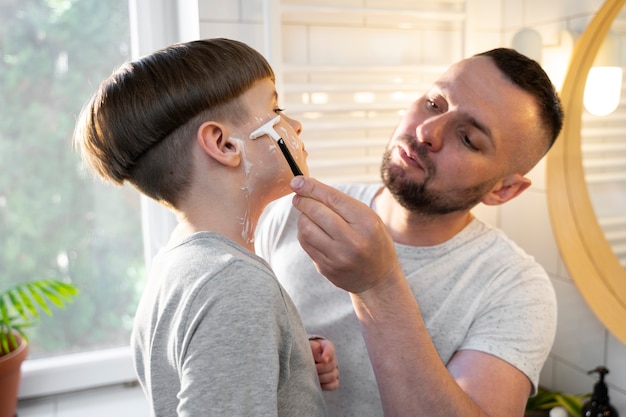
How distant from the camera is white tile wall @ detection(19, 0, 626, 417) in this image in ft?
4.37

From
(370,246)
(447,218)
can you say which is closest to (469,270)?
(447,218)

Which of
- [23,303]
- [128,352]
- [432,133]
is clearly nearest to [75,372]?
[128,352]

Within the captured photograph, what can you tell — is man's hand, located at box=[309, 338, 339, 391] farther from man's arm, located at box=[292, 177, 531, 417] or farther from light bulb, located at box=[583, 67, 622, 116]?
light bulb, located at box=[583, 67, 622, 116]

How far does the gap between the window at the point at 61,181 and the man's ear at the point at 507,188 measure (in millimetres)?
966

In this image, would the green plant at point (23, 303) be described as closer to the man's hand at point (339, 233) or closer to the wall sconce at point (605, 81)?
the man's hand at point (339, 233)

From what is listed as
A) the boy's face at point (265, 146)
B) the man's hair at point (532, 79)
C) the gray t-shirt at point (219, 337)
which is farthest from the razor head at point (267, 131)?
the man's hair at point (532, 79)

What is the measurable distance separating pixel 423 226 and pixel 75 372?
105cm

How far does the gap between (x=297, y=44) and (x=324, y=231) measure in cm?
87

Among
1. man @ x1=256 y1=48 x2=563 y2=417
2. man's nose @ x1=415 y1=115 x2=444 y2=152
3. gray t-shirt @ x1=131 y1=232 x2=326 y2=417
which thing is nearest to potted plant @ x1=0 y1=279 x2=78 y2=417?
man @ x1=256 y1=48 x2=563 y2=417

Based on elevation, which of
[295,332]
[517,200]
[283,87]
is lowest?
[517,200]

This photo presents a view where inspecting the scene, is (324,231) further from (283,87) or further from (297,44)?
(297,44)

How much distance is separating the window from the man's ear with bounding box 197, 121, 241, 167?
35.3 inches

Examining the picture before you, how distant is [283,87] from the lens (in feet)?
4.60

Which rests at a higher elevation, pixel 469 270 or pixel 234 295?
pixel 234 295
